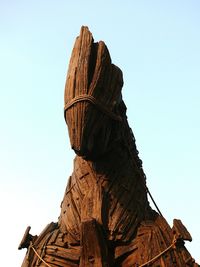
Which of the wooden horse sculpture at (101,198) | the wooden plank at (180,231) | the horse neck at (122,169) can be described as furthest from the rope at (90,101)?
the wooden plank at (180,231)

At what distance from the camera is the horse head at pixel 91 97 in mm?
3844

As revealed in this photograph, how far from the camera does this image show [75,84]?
391 centimetres

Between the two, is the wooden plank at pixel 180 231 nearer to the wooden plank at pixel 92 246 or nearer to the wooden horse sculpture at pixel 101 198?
the wooden horse sculpture at pixel 101 198

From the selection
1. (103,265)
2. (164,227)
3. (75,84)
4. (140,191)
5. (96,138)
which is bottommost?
(103,265)

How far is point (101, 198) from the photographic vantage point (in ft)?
13.6

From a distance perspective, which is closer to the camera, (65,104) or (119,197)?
(65,104)

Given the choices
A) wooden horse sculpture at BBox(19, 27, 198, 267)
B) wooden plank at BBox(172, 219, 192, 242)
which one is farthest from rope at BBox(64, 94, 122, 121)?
wooden plank at BBox(172, 219, 192, 242)

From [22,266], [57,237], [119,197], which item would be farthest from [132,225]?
[22,266]

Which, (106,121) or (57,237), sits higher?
(106,121)

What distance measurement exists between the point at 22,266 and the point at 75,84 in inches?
58.8

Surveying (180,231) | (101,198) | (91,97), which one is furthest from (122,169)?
(91,97)

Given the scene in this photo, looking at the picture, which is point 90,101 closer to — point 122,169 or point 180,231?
point 122,169

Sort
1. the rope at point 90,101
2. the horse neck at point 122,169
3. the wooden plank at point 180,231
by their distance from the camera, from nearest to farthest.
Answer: the rope at point 90,101 → the wooden plank at point 180,231 → the horse neck at point 122,169

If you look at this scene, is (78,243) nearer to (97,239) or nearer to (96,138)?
(97,239)
